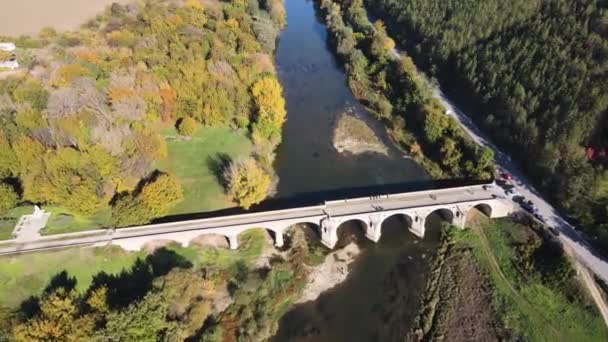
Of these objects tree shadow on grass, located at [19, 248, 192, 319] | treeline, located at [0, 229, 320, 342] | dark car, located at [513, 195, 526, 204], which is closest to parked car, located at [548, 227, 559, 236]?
dark car, located at [513, 195, 526, 204]

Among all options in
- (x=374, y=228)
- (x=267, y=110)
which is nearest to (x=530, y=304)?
(x=374, y=228)

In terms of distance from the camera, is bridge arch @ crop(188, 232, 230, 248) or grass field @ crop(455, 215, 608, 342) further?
bridge arch @ crop(188, 232, 230, 248)

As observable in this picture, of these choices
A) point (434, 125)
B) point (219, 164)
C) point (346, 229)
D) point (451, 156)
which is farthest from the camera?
point (434, 125)

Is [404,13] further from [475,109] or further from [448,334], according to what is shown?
[448,334]

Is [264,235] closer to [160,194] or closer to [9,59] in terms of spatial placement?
[160,194]

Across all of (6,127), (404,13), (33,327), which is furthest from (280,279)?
(404,13)

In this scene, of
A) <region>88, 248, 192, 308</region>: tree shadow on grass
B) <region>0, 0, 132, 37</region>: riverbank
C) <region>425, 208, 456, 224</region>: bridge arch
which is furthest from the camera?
<region>0, 0, 132, 37</region>: riverbank

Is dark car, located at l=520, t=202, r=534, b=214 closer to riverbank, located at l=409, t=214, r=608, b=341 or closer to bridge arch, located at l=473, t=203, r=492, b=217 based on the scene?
riverbank, located at l=409, t=214, r=608, b=341
